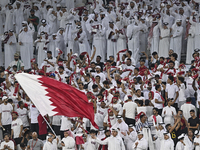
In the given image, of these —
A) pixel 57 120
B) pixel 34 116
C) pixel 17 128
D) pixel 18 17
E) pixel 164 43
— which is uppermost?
pixel 18 17

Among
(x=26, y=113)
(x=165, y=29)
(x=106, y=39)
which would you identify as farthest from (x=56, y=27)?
(x=26, y=113)

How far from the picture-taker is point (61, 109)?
12133 mm

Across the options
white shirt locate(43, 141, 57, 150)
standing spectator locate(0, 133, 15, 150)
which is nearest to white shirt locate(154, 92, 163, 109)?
white shirt locate(43, 141, 57, 150)

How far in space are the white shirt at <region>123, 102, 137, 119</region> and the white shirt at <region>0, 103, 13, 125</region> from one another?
394 cm

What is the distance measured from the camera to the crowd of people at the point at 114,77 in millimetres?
16547

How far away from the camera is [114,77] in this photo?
62.1 feet

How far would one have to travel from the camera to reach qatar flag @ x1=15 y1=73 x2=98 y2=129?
11.8 m

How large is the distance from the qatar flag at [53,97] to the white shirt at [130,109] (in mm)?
4735

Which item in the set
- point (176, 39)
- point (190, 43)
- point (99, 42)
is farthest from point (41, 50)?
point (190, 43)

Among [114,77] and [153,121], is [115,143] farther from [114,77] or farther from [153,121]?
[114,77]

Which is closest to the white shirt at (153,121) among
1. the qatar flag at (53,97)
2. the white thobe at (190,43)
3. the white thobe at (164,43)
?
the qatar flag at (53,97)

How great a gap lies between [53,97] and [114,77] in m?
7.02

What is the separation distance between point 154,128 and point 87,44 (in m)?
8.06

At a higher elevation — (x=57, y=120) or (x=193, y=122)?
(x=193, y=122)
